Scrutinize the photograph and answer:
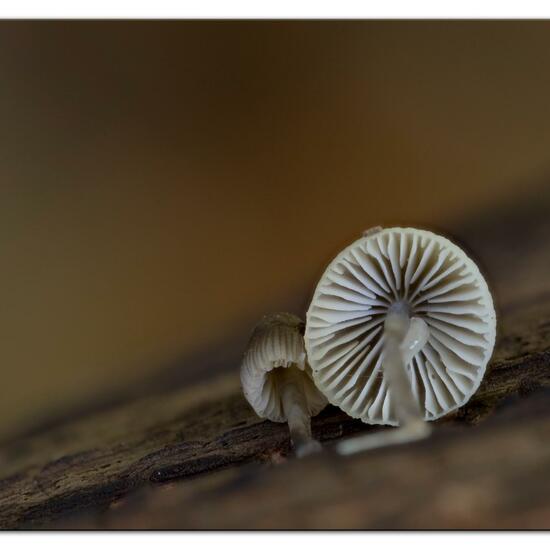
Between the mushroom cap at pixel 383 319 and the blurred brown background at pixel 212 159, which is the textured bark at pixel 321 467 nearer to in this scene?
the mushroom cap at pixel 383 319

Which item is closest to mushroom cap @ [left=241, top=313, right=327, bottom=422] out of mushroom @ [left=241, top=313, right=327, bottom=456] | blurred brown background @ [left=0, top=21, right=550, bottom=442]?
mushroom @ [left=241, top=313, right=327, bottom=456]

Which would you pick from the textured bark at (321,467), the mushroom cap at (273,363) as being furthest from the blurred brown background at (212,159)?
the mushroom cap at (273,363)

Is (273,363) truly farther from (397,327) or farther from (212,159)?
(212,159)

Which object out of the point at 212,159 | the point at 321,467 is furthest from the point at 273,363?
the point at 212,159

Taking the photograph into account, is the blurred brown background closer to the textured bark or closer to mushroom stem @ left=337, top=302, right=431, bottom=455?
the textured bark

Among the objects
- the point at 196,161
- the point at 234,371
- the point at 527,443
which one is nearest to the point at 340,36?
the point at 196,161

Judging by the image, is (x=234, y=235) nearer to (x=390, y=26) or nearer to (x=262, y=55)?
(x=262, y=55)
